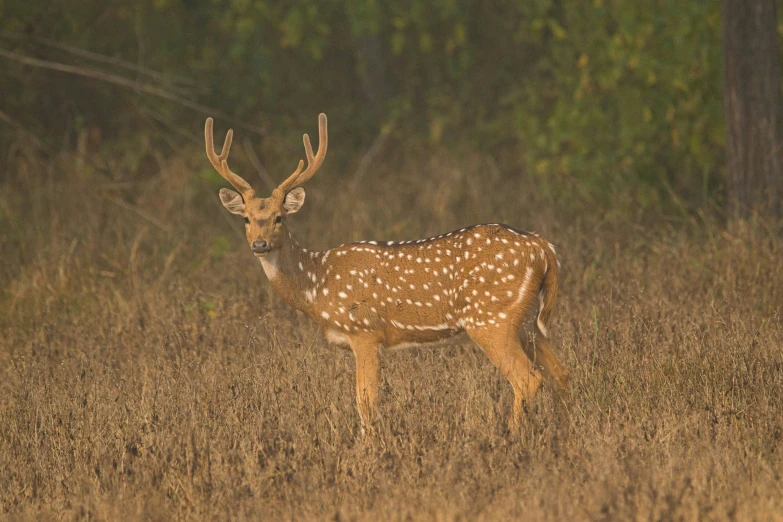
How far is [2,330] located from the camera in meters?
8.08

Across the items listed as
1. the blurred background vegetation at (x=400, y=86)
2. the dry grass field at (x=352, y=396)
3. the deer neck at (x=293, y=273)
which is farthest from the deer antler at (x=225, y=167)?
the blurred background vegetation at (x=400, y=86)

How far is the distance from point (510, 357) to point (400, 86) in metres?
12.6

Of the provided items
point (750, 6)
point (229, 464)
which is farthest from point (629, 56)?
point (229, 464)

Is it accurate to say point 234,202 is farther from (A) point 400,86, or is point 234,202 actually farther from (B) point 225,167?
(A) point 400,86

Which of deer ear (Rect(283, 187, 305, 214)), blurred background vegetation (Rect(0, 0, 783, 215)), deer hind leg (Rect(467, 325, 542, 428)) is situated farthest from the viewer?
blurred background vegetation (Rect(0, 0, 783, 215))

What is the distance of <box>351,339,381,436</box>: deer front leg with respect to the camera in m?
6.18

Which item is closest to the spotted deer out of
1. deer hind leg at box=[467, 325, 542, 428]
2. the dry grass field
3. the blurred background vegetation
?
deer hind leg at box=[467, 325, 542, 428]

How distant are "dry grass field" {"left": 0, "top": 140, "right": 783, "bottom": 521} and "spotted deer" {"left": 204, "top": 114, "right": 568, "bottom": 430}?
20 centimetres

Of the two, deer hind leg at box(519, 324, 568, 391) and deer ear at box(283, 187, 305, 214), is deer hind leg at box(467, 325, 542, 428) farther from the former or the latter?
deer ear at box(283, 187, 305, 214)

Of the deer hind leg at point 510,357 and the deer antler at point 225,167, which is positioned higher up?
the deer antler at point 225,167

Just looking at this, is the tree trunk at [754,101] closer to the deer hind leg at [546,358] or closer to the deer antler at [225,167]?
the deer hind leg at [546,358]

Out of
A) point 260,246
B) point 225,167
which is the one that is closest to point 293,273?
point 260,246

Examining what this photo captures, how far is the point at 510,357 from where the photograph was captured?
620cm

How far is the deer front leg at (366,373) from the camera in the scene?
6.18 metres
